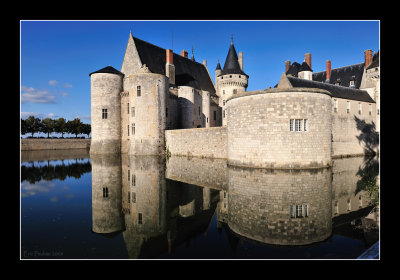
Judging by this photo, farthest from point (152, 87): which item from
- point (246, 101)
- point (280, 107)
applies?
point (280, 107)

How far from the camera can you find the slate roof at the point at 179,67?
31125 mm

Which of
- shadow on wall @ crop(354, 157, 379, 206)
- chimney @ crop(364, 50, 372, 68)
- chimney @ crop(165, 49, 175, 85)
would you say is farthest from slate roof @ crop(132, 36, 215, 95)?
shadow on wall @ crop(354, 157, 379, 206)

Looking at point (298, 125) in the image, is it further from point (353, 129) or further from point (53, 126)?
point (53, 126)

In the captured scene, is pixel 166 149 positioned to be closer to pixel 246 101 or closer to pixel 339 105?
pixel 246 101

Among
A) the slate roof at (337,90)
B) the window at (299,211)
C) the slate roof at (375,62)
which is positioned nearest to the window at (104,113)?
the slate roof at (337,90)

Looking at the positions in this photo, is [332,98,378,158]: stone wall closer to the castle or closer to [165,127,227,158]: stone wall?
the castle

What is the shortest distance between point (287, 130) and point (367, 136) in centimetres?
1679

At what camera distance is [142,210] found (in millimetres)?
7656

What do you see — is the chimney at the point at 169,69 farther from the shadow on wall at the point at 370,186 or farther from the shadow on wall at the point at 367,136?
the shadow on wall at the point at 370,186

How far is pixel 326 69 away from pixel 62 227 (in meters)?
38.1

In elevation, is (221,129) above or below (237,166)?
above

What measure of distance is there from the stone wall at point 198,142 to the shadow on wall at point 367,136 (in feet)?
47.1

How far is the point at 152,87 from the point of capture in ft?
81.5

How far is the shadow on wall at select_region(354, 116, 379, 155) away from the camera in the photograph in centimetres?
2484
